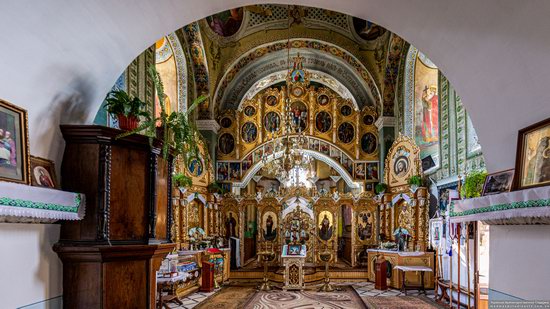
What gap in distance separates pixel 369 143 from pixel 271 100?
13.0 feet

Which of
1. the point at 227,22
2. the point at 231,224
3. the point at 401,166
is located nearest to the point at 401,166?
the point at 401,166

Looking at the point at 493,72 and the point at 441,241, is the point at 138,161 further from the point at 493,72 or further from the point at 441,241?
the point at 441,241

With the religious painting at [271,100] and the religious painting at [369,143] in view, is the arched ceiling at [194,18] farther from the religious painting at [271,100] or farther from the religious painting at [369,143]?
the religious painting at [271,100]

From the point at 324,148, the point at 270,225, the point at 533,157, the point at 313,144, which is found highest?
the point at 313,144

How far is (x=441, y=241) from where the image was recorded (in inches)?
394

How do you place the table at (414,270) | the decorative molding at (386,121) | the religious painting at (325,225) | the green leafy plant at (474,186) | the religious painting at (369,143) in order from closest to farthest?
1. the green leafy plant at (474,186)
2. the table at (414,270)
3. the decorative molding at (386,121)
4. the religious painting at (325,225)
5. the religious painting at (369,143)

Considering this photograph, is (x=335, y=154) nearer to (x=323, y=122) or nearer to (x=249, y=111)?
(x=323, y=122)

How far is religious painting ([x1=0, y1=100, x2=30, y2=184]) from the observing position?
293 centimetres

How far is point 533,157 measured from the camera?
10.7ft

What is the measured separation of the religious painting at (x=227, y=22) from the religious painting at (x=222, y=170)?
450cm

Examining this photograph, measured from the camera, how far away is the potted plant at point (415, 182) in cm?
1144

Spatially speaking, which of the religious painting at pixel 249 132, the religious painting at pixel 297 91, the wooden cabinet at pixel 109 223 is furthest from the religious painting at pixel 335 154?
the wooden cabinet at pixel 109 223

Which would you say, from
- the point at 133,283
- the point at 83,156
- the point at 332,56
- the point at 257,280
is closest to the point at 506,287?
the point at 133,283

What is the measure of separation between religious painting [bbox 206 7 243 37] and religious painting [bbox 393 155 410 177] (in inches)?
269
